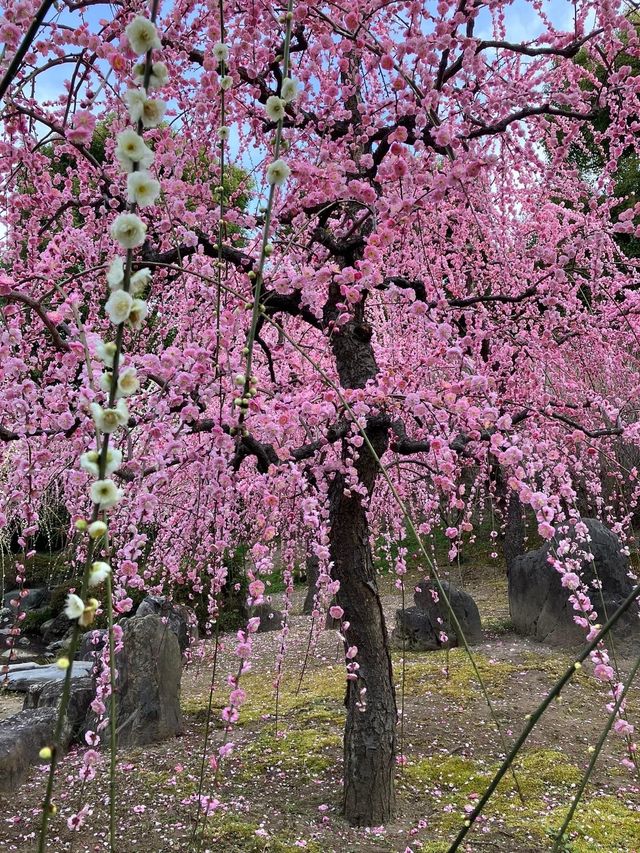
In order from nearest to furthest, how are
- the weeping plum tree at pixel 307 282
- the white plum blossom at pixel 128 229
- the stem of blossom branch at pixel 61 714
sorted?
the stem of blossom branch at pixel 61 714 < the white plum blossom at pixel 128 229 < the weeping plum tree at pixel 307 282

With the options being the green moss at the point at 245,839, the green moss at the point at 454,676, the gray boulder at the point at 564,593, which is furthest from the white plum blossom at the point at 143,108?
the gray boulder at the point at 564,593

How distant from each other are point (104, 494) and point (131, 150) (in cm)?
46

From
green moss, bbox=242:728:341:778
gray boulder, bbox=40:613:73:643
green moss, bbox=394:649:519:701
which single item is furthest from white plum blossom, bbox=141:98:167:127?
gray boulder, bbox=40:613:73:643

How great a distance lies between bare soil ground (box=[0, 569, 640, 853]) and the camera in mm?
3160

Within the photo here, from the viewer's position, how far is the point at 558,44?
335cm

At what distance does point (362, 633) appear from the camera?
11.5 ft

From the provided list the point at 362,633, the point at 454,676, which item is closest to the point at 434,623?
the point at 454,676

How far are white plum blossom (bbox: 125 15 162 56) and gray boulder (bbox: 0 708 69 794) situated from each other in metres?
4.10

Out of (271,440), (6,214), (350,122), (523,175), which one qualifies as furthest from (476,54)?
(523,175)

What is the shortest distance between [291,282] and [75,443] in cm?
139

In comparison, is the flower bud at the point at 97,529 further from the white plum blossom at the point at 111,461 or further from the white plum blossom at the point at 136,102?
the white plum blossom at the point at 136,102

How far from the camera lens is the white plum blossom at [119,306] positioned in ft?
2.61

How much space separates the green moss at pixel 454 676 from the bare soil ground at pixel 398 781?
0.02m

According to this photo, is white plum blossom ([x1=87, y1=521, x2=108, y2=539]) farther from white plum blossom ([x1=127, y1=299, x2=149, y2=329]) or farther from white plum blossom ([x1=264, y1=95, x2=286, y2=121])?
white plum blossom ([x1=264, y1=95, x2=286, y2=121])
